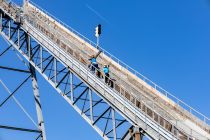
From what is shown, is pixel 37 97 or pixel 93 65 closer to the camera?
pixel 93 65

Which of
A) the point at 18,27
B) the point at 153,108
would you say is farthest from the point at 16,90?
the point at 153,108

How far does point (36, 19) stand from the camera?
112 ft

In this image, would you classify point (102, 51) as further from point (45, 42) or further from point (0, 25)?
point (0, 25)

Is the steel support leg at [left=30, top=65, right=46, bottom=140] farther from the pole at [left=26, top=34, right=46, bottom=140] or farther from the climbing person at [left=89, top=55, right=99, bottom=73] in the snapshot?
the climbing person at [left=89, top=55, right=99, bottom=73]

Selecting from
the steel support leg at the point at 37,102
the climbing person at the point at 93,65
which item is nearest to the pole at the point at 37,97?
the steel support leg at the point at 37,102

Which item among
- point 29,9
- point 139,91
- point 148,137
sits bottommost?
point 148,137

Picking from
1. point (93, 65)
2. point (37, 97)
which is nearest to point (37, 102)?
point (37, 97)

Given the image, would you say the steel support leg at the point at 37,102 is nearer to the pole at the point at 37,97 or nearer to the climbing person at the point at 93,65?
the pole at the point at 37,97

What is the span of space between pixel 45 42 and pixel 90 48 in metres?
4.54

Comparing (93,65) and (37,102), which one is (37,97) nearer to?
(37,102)

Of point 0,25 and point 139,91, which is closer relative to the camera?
point 139,91

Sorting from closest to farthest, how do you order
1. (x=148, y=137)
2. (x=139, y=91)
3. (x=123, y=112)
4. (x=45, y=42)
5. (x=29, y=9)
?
(x=148, y=137) < (x=123, y=112) < (x=139, y=91) < (x=45, y=42) < (x=29, y=9)

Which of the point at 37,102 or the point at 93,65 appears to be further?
the point at 37,102

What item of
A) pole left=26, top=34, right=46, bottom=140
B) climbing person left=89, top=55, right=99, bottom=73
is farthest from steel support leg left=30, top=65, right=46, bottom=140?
climbing person left=89, top=55, right=99, bottom=73
